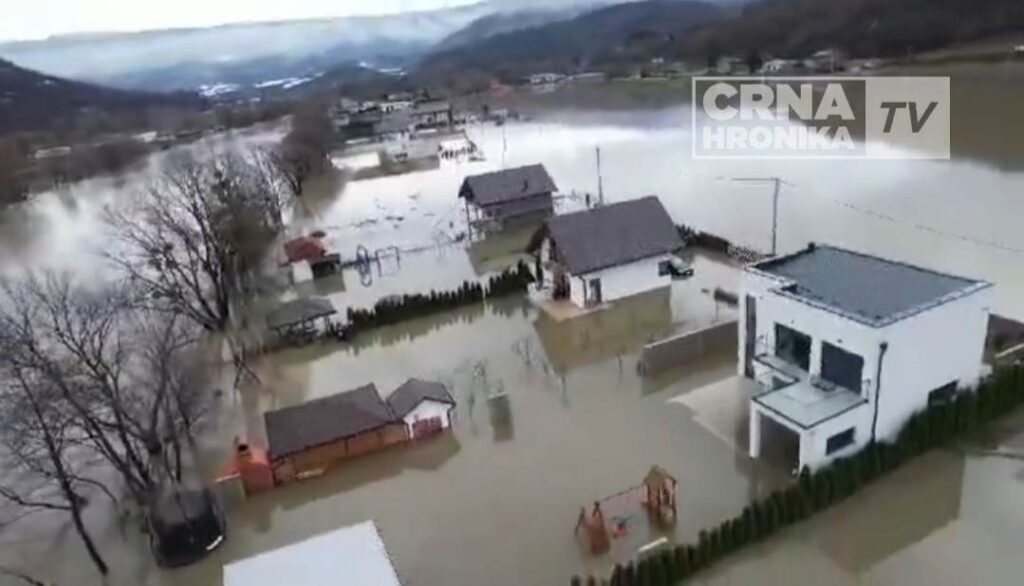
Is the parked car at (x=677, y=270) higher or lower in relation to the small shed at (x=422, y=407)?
higher

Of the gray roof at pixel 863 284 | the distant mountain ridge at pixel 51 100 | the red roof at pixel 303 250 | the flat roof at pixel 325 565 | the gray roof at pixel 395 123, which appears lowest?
the flat roof at pixel 325 565

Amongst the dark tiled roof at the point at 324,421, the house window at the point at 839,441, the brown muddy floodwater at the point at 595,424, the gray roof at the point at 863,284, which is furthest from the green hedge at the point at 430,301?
the house window at the point at 839,441

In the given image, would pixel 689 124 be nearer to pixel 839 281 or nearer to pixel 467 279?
A: pixel 467 279

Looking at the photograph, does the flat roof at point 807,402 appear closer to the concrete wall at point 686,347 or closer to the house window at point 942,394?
the house window at point 942,394

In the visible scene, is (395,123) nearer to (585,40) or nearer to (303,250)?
(303,250)

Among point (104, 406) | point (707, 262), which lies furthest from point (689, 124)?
point (104, 406)

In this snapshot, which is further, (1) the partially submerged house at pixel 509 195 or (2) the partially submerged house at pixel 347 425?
(1) the partially submerged house at pixel 509 195

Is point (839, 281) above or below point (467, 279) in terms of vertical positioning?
above
